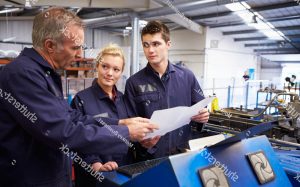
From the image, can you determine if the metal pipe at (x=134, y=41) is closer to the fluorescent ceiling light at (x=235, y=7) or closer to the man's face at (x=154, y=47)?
the fluorescent ceiling light at (x=235, y=7)

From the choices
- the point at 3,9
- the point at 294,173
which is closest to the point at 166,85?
the point at 294,173

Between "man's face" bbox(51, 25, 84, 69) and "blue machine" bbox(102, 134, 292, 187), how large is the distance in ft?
1.54

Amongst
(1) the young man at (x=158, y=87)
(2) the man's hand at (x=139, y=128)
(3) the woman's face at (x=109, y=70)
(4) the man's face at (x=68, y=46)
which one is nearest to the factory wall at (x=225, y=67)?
(1) the young man at (x=158, y=87)

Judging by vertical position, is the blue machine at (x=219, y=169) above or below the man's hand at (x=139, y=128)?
below

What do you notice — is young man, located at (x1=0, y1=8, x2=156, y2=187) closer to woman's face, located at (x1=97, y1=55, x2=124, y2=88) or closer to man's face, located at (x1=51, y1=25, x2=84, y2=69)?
man's face, located at (x1=51, y1=25, x2=84, y2=69)

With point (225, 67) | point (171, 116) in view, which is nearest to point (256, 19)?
point (225, 67)

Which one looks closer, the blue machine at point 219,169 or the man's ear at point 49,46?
the blue machine at point 219,169

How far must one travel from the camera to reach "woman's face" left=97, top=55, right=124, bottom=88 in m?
1.62

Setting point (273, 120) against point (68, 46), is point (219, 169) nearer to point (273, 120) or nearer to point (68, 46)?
point (68, 46)

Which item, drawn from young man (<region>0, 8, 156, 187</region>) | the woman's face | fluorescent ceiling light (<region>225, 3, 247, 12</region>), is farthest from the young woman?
fluorescent ceiling light (<region>225, 3, 247, 12</region>)

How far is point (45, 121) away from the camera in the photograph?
32.5 inches

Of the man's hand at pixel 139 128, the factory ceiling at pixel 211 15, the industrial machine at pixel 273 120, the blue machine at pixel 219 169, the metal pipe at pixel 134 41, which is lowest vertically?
the industrial machine at pixel 273 120

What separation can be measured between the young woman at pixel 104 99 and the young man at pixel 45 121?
38 cm

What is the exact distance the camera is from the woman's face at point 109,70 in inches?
63.7
